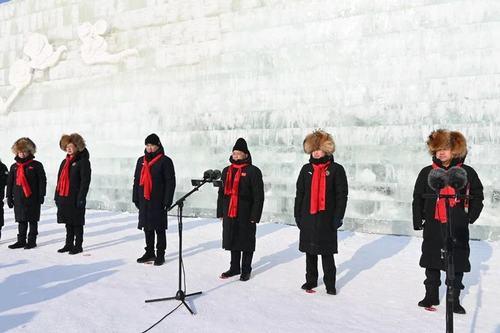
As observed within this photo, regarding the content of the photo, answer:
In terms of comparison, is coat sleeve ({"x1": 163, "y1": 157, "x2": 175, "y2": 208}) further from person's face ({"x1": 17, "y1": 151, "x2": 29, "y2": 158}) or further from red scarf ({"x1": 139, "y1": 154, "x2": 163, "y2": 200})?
person's face ({"x1": 17, "y1": 151, "x2": 29, "y2": 158})

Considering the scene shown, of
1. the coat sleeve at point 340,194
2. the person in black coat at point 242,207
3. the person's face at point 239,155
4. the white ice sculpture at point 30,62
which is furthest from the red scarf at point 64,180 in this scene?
the white ice sculpture at point 30,62

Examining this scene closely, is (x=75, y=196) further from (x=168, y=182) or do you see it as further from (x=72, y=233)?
(x=168, y=182)

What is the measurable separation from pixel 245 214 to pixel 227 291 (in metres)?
0.95

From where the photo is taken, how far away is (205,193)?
397 inches

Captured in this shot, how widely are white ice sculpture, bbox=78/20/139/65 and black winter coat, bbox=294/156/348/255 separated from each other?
8.22 meters

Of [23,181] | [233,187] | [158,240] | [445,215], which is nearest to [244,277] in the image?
[233,187]

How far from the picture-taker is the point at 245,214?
5.13 m

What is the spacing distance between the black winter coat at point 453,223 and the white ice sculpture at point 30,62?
36.3 ft

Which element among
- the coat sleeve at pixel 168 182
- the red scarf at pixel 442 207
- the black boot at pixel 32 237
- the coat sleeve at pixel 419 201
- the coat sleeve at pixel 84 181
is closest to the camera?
the red scarf at pixel 442 207

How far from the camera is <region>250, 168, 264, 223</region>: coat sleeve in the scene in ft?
16.6

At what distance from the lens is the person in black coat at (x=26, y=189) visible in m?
6.64

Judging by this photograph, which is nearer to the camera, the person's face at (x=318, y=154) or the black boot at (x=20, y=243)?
the person's face at (x=318, y=154)

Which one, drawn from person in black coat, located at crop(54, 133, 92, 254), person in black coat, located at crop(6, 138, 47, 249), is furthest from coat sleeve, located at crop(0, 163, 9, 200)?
person in black coat, located at crop(54, 133, 92, 254)

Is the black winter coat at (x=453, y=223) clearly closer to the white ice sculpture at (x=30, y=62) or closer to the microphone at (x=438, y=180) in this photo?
the microphone at (x=438, y=180)
